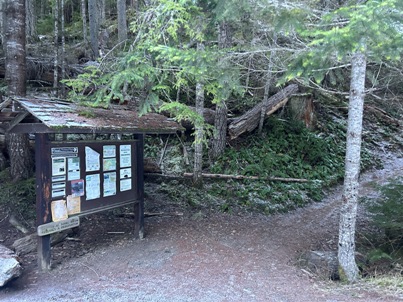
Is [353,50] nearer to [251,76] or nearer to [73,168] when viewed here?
→ [73,168]

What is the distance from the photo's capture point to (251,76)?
11961 millimetres

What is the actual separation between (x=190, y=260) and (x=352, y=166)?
3.45 meters

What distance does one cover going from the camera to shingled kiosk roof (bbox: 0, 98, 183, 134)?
5.09 m

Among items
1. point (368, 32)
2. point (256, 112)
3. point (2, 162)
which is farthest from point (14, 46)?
point (256, 112)

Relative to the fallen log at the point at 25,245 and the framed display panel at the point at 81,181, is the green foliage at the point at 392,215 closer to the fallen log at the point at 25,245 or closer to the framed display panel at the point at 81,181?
the framed display panel at the point at 81,181

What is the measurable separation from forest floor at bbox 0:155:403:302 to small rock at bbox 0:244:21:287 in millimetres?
219

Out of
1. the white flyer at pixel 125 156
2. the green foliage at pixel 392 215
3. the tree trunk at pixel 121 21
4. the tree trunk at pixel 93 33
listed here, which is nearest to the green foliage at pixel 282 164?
the green foliage at pixel 392 215

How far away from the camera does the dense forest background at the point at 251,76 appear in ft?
16.2

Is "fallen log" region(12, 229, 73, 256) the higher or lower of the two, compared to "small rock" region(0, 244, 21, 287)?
lower

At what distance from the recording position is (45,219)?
5.51 m

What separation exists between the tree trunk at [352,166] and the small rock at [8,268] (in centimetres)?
544

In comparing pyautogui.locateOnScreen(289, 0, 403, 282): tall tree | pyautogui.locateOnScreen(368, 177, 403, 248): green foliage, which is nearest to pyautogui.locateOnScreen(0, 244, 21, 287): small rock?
pyautogui.locateOnScreen(289, 0, 403, 282): tall tree

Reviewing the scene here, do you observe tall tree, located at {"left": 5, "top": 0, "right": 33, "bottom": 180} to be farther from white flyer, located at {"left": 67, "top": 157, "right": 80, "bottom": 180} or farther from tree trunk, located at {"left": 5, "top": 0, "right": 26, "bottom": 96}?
white flyer, located at {"left": 67, "top": 157, "right": 80, "bottom": 180}

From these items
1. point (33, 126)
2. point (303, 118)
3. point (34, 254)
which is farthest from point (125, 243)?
point (303, 118)
